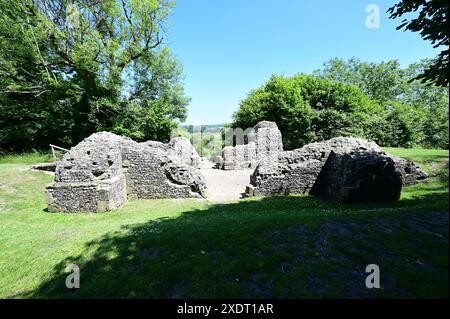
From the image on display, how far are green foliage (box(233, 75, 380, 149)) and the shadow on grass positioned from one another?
20128mm

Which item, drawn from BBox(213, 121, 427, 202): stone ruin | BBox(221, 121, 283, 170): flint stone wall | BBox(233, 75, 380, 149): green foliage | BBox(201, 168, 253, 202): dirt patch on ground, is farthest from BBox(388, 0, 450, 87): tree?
BBox(233, 75, 380, 149): green foliage

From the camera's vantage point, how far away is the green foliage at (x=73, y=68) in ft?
58.4

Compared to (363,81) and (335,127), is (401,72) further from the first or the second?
(335,127)

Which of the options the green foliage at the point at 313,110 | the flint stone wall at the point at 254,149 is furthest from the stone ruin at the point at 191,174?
the green foliage at the point at 313,110

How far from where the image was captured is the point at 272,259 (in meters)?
3.79

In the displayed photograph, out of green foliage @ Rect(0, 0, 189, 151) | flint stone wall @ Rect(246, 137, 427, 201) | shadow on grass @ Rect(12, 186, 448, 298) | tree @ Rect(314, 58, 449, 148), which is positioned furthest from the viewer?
tree @ Rect(314, 58, 449, 148)

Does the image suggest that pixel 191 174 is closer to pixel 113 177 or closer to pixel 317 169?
pixel 113 177

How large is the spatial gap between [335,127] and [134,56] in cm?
2188

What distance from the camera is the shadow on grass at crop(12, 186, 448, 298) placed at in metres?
3.15

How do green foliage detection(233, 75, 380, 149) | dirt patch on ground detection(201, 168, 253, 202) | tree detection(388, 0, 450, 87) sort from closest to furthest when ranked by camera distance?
tree detection(388, 0, 450, 87)
dirt patch on ground detection(201, 168, 253, 202)
green foliage detection(233, 75, 380, 149)

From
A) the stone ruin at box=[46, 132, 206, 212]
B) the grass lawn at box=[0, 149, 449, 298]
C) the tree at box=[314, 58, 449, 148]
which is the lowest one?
the grass lawn at box=[0, 149, 449, 298]

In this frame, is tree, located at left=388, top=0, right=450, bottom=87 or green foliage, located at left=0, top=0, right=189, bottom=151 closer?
tree, located at left=388, top=0, right=450, bottom=87

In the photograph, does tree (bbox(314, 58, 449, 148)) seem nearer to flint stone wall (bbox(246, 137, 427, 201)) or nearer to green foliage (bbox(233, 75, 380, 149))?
green foliage (bbox(233, 75, 380, 149))
